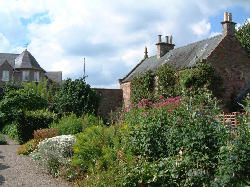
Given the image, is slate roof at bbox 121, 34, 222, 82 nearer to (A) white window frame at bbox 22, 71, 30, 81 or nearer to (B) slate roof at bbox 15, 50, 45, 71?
(A) white window frame at bbox 22, 71, 30, 81

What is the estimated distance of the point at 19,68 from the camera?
154ft

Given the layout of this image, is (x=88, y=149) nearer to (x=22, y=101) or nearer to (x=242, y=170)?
(x=242, y=170)

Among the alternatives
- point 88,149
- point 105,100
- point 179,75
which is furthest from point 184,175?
point 105,100

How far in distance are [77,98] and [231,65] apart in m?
9.49

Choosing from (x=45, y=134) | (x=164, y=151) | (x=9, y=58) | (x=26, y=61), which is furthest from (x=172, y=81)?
(x=9, y=58)

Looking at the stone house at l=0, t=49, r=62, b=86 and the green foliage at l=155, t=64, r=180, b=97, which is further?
the stone house at l=0, t=49, r=62, b=86

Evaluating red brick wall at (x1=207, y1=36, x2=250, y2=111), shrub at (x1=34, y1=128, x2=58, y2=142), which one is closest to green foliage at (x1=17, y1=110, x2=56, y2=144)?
shrub at (x1=34, y1=128, x2=58, y2=142)

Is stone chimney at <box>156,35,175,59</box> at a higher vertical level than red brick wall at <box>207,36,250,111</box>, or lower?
higher

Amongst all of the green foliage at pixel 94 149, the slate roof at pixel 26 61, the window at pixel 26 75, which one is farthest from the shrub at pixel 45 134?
the slate roof at pixel 26 61

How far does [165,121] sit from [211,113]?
104 centimetres

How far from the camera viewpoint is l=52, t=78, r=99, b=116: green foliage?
19.8 meters

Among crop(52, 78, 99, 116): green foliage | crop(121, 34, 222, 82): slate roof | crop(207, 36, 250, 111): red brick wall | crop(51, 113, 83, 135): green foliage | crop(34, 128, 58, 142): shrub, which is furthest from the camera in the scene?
crop(121, 34, 222, 82): slate roof

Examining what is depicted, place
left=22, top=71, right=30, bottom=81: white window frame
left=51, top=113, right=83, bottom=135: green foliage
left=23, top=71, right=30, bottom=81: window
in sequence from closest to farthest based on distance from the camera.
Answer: left=51, top=113, right=83, bottom=135: green foliage < left=22, top=71, right=30, bottom=81: white window frame < left=23, top=71, right=30, bottom=81: window

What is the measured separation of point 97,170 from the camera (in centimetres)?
740
